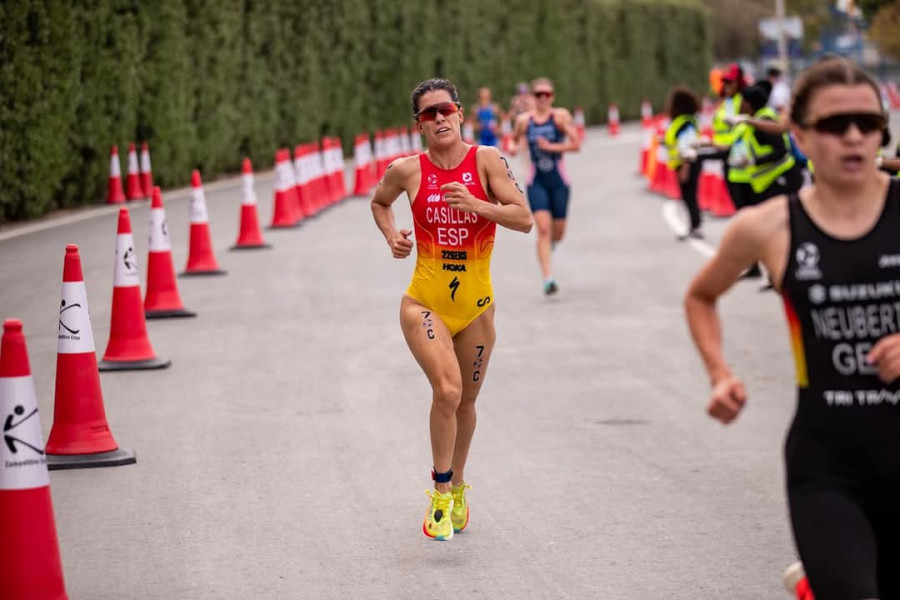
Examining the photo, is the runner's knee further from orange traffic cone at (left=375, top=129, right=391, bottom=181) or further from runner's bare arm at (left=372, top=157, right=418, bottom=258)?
orange traffic cone at (left=375, top=129, right=391, bottom=181)

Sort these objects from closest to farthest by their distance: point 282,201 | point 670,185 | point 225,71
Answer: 1. point 282,201
2. point 670,185
3. point 225,71

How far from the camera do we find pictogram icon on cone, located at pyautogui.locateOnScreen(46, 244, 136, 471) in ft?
29.5

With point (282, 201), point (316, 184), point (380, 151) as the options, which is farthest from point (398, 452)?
point (380, 151)

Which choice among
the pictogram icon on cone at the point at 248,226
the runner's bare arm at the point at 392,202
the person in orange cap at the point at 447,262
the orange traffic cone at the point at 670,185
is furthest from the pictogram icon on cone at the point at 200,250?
the orange traffic cone at the point at 670,185

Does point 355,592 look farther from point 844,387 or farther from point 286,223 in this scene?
point 286,223

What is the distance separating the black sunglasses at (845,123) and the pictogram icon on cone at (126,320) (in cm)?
770

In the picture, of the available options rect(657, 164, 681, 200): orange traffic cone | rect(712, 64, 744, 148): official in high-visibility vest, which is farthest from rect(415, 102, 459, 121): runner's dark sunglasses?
rect(657, 164, 681, 200): orange traffic cone

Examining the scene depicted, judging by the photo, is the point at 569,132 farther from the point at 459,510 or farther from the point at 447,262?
the point at 459,510

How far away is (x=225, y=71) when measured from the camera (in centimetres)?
3256

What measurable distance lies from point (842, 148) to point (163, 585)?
3.47 meters

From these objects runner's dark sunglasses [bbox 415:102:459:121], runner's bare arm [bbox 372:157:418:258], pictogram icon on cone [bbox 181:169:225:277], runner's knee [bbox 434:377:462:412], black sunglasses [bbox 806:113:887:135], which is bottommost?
pictogram icon on cone [bbox 181:169:225:277]

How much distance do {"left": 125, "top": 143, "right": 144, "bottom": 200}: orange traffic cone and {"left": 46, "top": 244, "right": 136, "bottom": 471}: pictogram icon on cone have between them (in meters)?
17.6

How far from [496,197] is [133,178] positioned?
19.7 m

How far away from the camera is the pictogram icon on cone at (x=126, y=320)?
1172 cm
